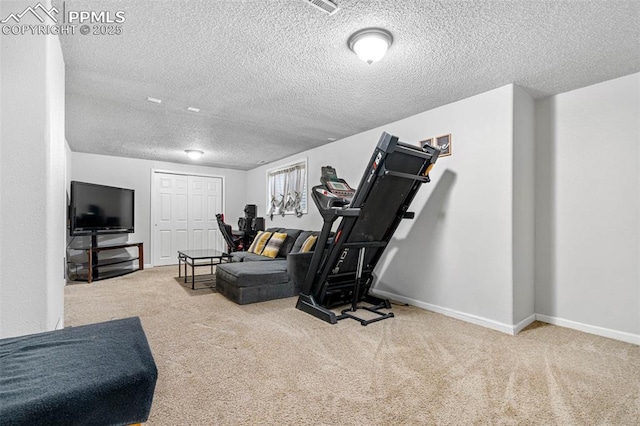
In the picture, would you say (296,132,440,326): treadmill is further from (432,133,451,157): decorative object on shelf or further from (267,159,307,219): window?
(267,159,307,219): window

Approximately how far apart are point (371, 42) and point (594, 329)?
3.10 m

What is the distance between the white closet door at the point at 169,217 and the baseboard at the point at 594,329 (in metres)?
6.60

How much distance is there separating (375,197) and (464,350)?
148cm

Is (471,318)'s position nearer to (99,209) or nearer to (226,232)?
(226,232)

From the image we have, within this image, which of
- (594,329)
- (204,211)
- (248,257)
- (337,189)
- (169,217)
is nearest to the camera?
(594,329)

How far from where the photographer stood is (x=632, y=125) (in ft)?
8.57

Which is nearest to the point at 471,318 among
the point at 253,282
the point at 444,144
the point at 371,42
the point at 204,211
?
the point at 444,144

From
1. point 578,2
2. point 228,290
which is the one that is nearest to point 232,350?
point 228,290

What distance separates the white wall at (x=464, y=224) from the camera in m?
2.90

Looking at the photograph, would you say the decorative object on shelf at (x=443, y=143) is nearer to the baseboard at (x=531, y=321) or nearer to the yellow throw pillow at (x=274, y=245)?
the baseboard at (x=531, y=321)

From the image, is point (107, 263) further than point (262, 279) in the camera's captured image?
Yes

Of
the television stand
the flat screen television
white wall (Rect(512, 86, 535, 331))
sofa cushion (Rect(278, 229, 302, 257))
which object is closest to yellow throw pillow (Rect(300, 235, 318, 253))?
sofa cushion (Rect(278, 229, 302, 257))

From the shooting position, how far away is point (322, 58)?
2430mm

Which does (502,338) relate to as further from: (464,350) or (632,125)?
(632,125)
